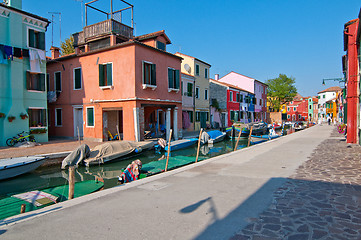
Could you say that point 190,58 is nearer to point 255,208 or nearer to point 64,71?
point 64,71

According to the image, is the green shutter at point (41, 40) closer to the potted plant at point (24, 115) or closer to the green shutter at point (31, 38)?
the green shutter at point (31, 38)

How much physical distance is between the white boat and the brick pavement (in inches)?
394

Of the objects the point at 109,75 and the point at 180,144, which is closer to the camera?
the point at 109,75

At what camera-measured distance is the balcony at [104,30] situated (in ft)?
60.0

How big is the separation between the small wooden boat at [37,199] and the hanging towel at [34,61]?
1215 centimetres

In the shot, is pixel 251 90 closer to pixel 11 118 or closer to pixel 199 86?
pixel 199 86

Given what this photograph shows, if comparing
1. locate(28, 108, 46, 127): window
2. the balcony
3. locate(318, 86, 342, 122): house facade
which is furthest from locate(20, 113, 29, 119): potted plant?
locate(318, 86, 342, 122): house facade

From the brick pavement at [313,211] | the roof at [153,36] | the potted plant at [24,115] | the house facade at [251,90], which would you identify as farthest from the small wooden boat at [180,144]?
the house facade at [251,90]

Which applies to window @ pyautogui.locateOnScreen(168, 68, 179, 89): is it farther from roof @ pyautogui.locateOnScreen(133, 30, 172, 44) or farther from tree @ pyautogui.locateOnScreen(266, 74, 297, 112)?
tree @ pyautogui.locateOnScreen(266, 74, 297, 112)

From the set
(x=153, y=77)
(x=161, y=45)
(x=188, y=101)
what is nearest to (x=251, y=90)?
(x=188, y=101)

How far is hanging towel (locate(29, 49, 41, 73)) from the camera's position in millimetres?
16297

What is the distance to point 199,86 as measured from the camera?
28.5 m

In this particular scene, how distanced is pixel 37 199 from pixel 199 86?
23.8m

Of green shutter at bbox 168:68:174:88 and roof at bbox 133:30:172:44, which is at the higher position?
roof at bbox 133:30:172:44
